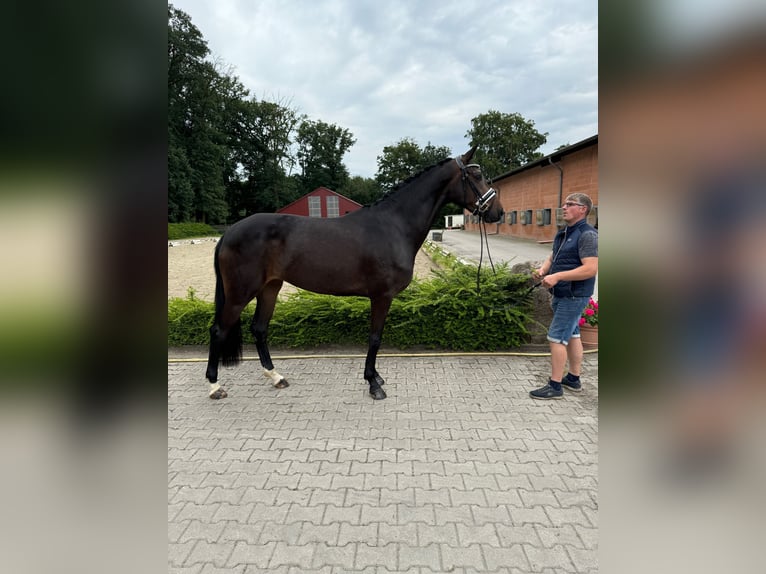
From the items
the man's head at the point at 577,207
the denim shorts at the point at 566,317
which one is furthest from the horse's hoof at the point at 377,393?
the man's head at the point at 577,207

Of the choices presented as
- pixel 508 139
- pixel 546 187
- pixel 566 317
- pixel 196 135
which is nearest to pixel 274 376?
pixel 566 317

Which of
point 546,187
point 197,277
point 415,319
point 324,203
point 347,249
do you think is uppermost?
point 324,203

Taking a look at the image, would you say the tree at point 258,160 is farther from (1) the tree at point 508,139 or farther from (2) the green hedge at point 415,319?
(2) the green hedge at point 415,319

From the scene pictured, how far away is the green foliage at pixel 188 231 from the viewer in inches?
1108

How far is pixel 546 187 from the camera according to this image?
20.2 metres

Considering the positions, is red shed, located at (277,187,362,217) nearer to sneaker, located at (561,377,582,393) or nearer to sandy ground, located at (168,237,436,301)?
sandy ground, located at (168,237,436,301)

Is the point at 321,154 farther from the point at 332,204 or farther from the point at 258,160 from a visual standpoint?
the point at 332,204

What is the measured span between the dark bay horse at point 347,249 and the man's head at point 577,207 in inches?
29.9

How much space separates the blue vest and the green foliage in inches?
1140

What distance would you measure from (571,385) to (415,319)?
1.86 meters
